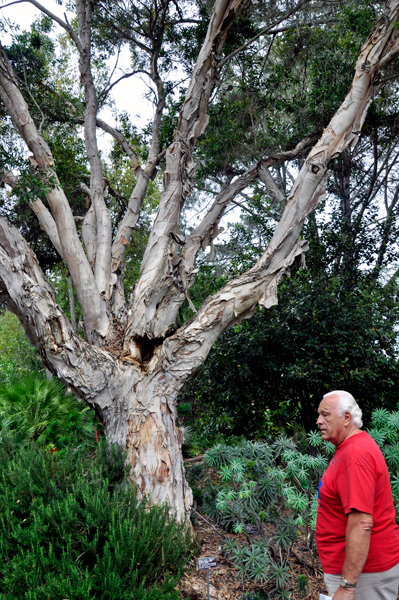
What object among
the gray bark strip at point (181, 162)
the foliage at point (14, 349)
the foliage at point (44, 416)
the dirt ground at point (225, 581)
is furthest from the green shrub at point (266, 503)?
the foliage at point (14, 349)

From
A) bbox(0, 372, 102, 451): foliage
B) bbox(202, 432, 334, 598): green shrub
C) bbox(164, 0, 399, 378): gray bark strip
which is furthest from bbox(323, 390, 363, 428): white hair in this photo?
bbox(0, 372, 102, 451): foliage

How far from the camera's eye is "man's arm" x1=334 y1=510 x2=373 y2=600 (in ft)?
6.97

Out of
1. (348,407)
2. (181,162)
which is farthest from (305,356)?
(348,407)

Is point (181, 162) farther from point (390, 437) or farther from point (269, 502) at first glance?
point (269, 502)

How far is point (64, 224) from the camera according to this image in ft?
21.3

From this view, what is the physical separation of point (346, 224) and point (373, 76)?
10.8 ft

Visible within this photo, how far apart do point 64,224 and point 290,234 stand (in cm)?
340

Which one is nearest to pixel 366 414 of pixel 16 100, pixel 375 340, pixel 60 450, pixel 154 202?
pixel 375 340

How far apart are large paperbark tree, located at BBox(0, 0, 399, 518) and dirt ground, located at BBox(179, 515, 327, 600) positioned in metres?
0.50

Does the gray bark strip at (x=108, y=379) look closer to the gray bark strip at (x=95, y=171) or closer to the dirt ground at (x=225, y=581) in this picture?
the dirt ground at (x=225, y=581)

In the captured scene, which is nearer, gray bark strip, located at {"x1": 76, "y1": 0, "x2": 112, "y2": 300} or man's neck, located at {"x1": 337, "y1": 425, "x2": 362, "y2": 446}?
man's neck, located at {"x1": 337, "y1": 425, "x2": 362, "y2": 446}

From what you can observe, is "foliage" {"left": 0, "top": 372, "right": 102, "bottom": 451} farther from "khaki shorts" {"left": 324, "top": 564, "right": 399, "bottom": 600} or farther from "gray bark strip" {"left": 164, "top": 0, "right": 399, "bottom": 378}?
"khaki shorts" {"left": 324, "top": 564, "right": 399, "bottom": 600}

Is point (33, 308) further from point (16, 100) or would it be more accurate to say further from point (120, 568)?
point (16, 100)

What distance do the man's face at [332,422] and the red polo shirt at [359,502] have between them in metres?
0.06
